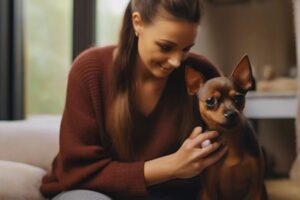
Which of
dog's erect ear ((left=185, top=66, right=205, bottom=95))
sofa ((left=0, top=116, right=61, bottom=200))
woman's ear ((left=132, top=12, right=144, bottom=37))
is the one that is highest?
woman's ear ((left=132, top=12, right=144, bottom=37))

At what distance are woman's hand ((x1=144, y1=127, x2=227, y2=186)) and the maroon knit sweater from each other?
7 cm

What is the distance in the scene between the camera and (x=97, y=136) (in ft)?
3.43

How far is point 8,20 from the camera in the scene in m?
2.17

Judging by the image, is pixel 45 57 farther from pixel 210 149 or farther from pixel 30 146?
pixel 210 149

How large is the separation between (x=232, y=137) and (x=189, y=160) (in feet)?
0.33

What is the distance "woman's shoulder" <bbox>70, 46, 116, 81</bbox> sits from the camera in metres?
1.06

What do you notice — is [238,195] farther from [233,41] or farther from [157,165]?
[233,41]

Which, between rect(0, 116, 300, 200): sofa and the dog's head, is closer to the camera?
the dog's head

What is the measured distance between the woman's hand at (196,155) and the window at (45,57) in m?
1.50

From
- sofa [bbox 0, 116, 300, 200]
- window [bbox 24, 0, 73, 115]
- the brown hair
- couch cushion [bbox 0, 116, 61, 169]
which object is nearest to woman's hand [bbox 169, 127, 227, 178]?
the brown hair

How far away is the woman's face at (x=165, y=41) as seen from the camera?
873mm

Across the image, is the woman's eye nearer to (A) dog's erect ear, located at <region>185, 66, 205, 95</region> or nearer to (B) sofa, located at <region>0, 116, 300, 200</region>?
(A) dog's erect ear, located at <region>185, 66, 205, 95</region>

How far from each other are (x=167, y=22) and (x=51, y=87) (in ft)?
5.02

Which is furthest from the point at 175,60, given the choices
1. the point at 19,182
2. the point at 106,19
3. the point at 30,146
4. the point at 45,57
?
the point at 45,57
